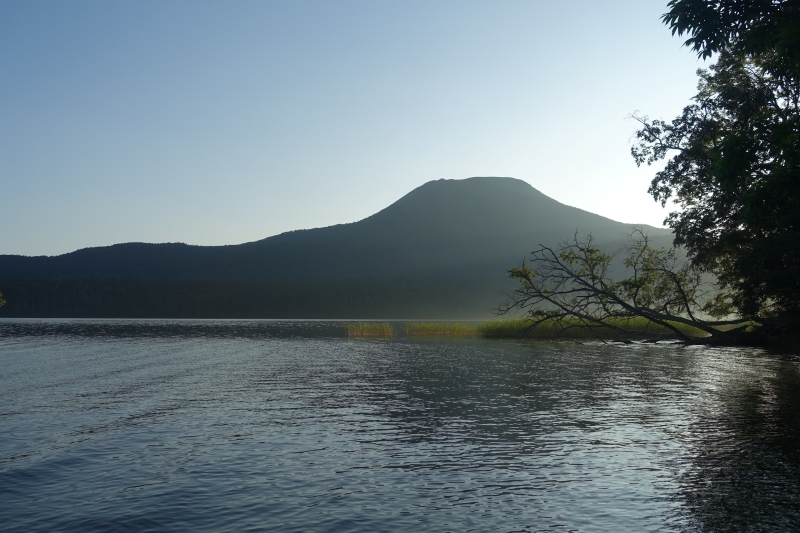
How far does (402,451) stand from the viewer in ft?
65.5

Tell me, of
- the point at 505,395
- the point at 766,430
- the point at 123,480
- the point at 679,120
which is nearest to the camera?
the point at 123,480

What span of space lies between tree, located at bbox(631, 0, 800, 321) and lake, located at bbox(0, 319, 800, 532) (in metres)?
7.20

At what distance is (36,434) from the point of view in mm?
22297

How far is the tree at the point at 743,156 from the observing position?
2145 cm

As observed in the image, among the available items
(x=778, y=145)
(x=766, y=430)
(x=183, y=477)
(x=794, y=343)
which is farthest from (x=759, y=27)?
(x=794, y=343)

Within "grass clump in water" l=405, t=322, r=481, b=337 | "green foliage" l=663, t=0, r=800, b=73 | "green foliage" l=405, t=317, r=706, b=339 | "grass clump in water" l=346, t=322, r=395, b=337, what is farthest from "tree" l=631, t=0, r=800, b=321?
"grass clump in water" l=346, t=322, r=395, b=337

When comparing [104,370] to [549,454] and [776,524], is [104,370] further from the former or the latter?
[776,524]

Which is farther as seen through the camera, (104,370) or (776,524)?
(104,370)

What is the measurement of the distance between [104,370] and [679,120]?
4900 centimetres

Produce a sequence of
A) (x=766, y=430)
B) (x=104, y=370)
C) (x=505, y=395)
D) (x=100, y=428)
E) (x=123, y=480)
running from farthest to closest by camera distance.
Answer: (x=104, y=370), (x=505, y=395), (x=100, y=428), (x=766, y=430), (x=123, y=480)

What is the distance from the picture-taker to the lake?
539 inches

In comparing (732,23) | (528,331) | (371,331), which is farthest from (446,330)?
(732,23)

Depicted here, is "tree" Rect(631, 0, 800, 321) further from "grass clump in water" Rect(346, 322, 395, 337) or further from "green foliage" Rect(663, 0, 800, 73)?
"grass clump in water" Rect(346, 322, 395, 337)

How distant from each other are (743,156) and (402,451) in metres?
15.0
